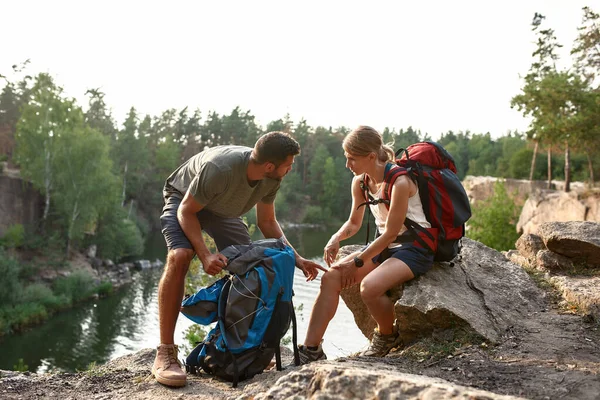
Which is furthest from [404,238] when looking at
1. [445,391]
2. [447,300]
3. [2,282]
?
[2,282]

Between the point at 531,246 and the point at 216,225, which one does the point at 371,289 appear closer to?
the point at 216,225

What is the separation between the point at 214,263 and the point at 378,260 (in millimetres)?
1251

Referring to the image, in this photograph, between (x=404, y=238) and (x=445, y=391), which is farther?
(x=404, y=238)

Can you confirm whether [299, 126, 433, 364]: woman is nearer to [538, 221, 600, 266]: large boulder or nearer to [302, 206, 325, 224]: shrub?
[538, 221, 600, 266]: large boulder

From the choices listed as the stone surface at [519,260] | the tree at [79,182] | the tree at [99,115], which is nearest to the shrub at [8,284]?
the tree at [79,182]

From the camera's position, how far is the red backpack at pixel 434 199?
3883 millimetres

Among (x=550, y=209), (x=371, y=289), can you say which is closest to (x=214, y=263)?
(x=371, y=289)

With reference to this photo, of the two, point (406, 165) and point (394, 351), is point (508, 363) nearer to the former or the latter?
point (394, 351)

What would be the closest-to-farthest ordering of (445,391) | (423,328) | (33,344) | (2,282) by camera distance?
1. (445,391)
2. (423,328)
3. (33,344)
4. (2,282)

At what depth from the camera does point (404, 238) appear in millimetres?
3908

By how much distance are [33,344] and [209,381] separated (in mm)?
19328

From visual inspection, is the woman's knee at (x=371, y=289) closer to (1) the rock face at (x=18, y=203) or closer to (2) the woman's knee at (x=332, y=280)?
(2) the woman's knee at (x=332, y=280)

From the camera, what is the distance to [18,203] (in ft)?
98.8

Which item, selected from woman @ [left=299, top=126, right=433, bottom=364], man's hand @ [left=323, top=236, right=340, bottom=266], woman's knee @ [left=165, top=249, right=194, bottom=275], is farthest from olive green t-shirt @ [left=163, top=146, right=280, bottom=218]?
woman @ [left=299, top=126, right=433, bottom=364]
